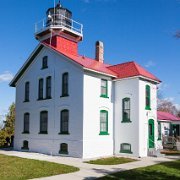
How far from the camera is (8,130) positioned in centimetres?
2977

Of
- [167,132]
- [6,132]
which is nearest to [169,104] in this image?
[167,132]

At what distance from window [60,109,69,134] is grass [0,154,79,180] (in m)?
4.48

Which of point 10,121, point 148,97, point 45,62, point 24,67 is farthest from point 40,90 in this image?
point 10,121

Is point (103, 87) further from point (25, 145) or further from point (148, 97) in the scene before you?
point (25, 145)

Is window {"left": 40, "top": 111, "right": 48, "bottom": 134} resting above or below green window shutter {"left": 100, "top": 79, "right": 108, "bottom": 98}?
below

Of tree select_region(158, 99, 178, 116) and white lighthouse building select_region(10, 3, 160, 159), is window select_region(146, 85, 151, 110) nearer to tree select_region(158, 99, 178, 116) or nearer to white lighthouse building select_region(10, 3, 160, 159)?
white lighthouse building select_region(10, 3, 160, 159)

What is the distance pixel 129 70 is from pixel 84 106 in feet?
16.0

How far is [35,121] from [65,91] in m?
4.35

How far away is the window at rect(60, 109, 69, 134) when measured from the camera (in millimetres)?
20969

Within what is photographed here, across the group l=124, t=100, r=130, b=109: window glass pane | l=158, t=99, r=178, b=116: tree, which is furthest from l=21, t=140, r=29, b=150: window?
l=158, t=99, r=178, b=116: tree

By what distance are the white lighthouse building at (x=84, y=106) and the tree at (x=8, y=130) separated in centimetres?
355

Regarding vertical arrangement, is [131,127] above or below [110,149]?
above

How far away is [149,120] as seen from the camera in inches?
864

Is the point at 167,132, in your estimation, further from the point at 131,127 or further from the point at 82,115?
the point at 82,115
